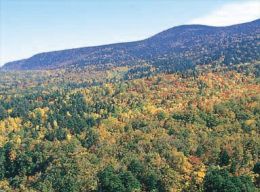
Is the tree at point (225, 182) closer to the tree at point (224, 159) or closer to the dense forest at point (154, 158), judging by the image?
the dense forest at point (154, 158)

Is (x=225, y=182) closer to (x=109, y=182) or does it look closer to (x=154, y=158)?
(x=109, y=182)

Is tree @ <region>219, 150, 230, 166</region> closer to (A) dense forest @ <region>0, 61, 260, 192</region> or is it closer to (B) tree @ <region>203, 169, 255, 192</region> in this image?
(A) dense forest @ <region>0, 61, 260, 192</region>

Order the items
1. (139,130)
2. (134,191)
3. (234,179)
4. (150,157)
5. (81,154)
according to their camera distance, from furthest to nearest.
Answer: (139,130) < (81,154) < (150,157) < (134,191) < (234,179)

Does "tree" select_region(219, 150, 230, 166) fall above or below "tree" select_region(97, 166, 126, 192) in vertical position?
below

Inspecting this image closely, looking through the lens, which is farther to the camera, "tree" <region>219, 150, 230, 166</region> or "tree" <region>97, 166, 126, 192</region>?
"tree" <region>219, 150, 230, 166</region>

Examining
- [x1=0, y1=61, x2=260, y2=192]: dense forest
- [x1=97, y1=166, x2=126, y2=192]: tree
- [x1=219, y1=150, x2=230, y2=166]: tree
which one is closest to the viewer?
[x1=97, y1=166, x2=126, y2=192]: tree

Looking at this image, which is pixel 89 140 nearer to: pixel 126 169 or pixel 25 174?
pixel 25 174

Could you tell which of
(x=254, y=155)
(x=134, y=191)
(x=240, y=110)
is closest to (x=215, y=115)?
(x=240, y=110)

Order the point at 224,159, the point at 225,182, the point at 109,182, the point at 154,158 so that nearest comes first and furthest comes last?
1. the point at 225,182
2. the point at 109,182
3. the point at 224,159
4. the point at 154,158

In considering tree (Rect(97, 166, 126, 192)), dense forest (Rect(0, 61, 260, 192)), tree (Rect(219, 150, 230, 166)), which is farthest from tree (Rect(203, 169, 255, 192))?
tree (Rect(219, 150, 230, 166))

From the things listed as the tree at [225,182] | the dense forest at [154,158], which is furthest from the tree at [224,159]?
the tree at [225,182]

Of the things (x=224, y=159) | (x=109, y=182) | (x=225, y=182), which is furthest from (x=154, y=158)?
(x=225, y=182)
